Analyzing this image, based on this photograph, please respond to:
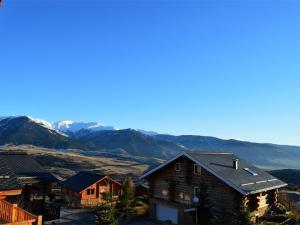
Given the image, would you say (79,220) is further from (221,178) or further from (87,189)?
(221,178)

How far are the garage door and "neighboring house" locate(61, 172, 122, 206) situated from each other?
12.3m

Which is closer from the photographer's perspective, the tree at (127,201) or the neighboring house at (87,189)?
the tree at (127,201)

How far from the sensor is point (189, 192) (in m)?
41.8

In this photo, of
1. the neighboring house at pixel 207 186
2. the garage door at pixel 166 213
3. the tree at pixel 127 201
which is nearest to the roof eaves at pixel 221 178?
the neighboring house at pixel 207 186

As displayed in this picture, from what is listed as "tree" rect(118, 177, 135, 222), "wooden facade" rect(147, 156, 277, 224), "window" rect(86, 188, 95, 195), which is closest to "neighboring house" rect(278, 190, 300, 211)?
"wooden facade" rect(147, 156, 277, 224)

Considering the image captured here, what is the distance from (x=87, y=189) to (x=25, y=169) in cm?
2096

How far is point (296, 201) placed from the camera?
49.5 m

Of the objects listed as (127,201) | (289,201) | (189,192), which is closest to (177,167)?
(189,192)

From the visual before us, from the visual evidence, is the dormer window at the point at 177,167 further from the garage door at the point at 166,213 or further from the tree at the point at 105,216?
the tree at the point at 105,216

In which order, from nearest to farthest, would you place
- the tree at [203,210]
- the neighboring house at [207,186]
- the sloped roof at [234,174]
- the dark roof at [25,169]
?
1. the dark roof at [25,169]
2. the sloped roof at [234,174]
3. the tree at [203,210]
4. the neighboring house at [207,186]

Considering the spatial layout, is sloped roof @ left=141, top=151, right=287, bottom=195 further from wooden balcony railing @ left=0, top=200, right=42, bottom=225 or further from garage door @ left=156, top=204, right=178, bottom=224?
wooden balcony railing @ left=0, top=200, right=42, bottom=225

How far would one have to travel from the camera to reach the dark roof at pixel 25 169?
35.9 meters

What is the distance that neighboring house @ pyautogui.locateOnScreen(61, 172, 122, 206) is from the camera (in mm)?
57628

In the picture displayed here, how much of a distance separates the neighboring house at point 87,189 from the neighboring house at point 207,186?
13.3 meters
